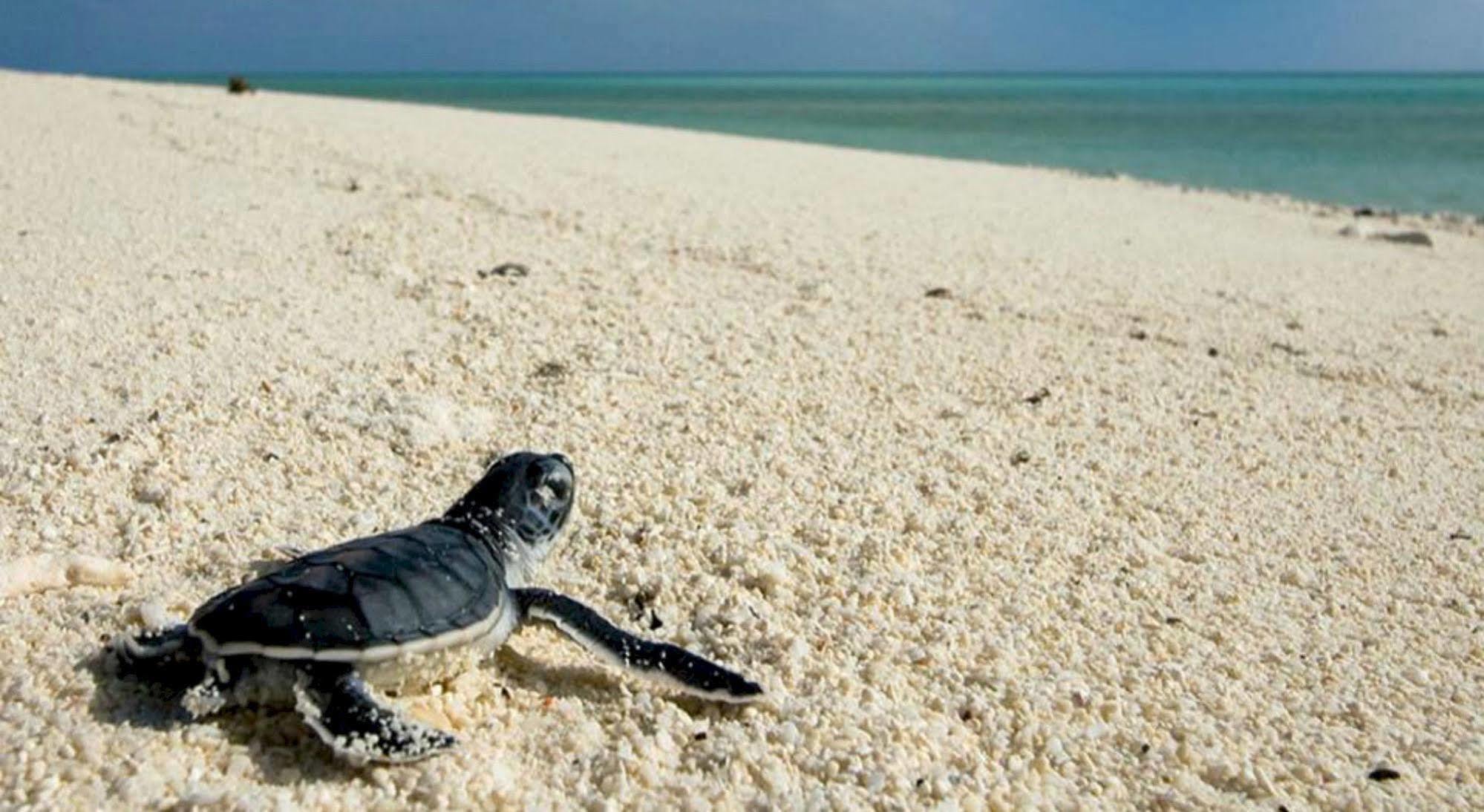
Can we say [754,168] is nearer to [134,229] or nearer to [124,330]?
[134,229]

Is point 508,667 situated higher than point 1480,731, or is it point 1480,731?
point 1480,731

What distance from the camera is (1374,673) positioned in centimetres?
254

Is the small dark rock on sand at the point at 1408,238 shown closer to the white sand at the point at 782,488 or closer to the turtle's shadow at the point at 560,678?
the white sand at the point at 782,488

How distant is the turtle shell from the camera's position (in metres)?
1.99

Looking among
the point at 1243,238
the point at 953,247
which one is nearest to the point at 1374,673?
the point at 953,247

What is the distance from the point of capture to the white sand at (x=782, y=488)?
7.02 feet

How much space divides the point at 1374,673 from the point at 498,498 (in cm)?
185

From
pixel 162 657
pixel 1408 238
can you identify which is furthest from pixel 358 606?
pixel 1408 238

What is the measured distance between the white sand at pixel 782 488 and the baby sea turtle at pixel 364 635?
0.26ft

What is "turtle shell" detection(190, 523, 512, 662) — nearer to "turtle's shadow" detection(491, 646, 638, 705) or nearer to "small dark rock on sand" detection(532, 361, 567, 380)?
"turtle's shadow" detection(491, 646, 638, 705)

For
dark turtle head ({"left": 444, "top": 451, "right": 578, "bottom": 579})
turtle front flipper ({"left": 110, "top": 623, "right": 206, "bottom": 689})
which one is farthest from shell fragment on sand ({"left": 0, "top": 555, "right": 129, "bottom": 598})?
dark turtle head ({"left": 444, "top": 451, "right": 578, "bottom": 579})

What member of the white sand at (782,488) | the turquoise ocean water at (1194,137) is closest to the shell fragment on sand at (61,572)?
the white sand at (782,488)

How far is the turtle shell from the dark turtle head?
257mm

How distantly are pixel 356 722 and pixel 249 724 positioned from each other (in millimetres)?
241
